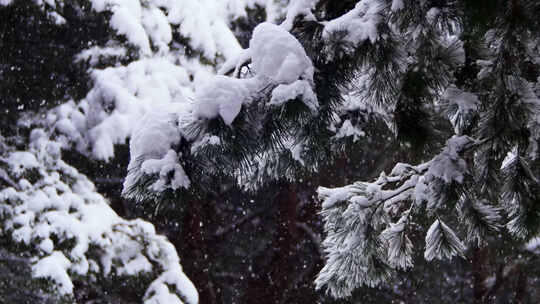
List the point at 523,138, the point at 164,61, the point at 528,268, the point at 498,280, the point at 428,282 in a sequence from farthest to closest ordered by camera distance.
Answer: the point at 428,282 → the point at 498,280 → the point at 528,268 → the point at 164,61 → the point at 523,138

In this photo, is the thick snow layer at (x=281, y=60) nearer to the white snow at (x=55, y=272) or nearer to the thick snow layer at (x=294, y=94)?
the thick snow layer at (x=294, y=94)

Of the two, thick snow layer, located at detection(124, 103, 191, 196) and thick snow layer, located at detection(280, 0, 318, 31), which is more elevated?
thick snow layer, located at detection(280, 0, 318, 31)

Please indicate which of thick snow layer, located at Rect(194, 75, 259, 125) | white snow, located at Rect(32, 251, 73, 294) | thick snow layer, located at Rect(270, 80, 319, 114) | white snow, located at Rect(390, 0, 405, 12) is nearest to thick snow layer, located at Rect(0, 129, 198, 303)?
white snow, located at Rect(32, 251, 73, 294)

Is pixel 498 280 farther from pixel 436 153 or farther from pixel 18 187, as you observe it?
pixel 436 153

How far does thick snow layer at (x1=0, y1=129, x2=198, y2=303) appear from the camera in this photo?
4.35 m

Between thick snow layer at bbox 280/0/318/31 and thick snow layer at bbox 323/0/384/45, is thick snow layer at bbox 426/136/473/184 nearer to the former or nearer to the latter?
thick snow layer at bbox 323/0/384/45

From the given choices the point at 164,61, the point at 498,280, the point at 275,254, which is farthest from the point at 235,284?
the point at 164,61

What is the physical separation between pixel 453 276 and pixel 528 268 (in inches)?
85.1

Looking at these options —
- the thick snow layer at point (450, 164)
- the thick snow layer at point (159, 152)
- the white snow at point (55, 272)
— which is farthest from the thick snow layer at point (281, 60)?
the white snow at point (55, 272)

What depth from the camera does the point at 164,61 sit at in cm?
577

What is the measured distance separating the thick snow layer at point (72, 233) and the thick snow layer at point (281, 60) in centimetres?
328

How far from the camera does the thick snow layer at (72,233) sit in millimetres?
4348

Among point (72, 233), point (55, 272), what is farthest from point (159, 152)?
point (72, 233)

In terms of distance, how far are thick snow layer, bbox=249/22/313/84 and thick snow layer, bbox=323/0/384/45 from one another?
0.45 feet
